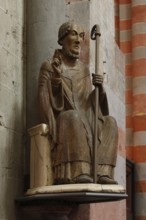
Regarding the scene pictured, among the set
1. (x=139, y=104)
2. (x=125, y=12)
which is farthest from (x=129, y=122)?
(x=125, y=12)

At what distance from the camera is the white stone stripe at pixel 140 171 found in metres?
7.33

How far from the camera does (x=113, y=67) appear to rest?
533cm

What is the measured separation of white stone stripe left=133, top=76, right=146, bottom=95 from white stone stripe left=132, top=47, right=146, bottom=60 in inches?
10.3

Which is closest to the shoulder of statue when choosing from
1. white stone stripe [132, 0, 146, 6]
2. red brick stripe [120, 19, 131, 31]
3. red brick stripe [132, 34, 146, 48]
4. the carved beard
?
the carved beard

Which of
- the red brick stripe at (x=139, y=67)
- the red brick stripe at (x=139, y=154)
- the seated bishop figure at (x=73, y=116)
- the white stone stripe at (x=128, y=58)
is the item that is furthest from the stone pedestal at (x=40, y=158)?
the white stone stripe at (x=128, y=58)

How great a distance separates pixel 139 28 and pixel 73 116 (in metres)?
4.02

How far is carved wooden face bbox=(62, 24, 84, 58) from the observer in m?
4.25

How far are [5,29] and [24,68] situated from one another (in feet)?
1.18

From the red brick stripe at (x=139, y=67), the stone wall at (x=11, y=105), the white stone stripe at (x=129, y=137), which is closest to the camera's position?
the stone wall at (x=11, y=105)

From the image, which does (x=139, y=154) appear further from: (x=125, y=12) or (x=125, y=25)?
(x=125, y=12)

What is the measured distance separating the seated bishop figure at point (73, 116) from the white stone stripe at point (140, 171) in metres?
3.13

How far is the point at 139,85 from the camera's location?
7.64 meters

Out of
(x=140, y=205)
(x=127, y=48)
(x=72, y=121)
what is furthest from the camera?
(x=127, y=48)

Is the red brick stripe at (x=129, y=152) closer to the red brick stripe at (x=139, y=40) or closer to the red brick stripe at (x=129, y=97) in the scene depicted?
the red brick stripe at (x=129, y=97)
